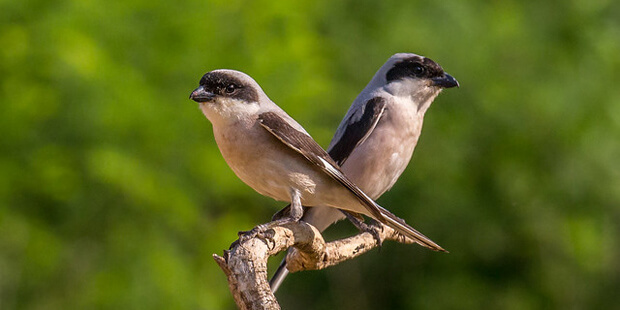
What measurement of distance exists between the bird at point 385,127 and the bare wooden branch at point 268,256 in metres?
0.57

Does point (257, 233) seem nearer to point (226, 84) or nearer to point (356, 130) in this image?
point (226, 84)

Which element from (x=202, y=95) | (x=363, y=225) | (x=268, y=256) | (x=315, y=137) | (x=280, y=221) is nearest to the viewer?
(x=268, y=256)

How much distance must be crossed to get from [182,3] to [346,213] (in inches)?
245

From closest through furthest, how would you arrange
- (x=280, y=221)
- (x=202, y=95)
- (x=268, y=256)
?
1. (x=268, y=256)
2. (x=280, y=221)
3. (x=202, y=95)

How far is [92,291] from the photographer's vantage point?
436 inches

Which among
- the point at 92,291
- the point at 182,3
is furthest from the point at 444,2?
the point at 92,291

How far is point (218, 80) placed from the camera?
480 cm

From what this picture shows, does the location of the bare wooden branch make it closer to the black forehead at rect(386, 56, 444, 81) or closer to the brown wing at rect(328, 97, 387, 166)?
the brown wing at rect(328, 97, 387, 166)

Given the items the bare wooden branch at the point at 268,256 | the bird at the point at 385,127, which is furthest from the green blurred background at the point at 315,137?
the bare wooden branch at the point at 268,256

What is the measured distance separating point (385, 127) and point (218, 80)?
5.24 ft

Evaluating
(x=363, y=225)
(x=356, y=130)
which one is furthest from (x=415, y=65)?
(x=363, y=225)

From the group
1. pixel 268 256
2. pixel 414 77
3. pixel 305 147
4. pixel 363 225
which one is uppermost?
pixel 414 77

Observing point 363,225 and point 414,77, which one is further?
point 414,77

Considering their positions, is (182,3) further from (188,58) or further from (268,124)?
(268,124)
